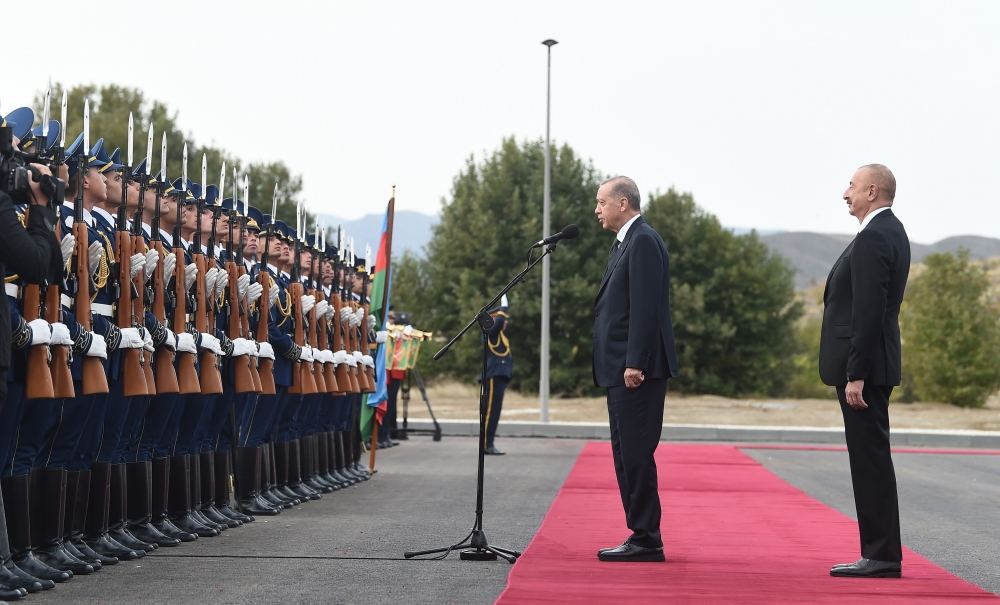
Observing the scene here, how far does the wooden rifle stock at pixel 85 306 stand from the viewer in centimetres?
727

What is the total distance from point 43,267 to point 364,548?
3.01 metres

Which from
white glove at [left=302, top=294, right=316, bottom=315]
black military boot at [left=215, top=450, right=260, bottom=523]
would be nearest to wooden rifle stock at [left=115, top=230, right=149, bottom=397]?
black military boot at [left=215, top=450, right=260, bottom=523]

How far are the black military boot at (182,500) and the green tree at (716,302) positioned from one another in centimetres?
4236

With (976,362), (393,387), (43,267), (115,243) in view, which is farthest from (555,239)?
(976,362)

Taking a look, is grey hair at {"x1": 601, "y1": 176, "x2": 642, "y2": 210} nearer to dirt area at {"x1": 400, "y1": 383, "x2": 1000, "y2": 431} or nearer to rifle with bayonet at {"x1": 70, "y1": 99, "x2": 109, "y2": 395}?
rifle with bayonet at {"x1": 70, "y1": 99, "x2": 109, "y2": 395}

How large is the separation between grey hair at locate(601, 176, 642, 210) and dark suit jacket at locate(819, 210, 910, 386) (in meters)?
1.32

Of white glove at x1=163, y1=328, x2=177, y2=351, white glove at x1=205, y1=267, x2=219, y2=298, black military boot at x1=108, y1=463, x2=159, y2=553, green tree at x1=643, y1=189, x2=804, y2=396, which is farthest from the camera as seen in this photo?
green tree at x1=643, y1=189, x2=804, y2=396

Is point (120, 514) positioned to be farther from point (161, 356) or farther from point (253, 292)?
point (253, 292)

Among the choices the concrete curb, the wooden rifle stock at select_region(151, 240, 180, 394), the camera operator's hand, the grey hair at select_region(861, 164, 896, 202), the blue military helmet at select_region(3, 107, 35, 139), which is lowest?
the concrete curb

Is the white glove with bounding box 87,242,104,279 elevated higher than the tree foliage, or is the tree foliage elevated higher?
the tree foliage

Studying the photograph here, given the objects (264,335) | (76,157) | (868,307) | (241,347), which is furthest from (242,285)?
(868,307)

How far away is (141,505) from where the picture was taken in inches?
Answer: 334

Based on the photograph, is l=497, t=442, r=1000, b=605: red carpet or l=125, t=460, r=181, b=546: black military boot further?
l=125, t=460, r=181, b=546: black military boot

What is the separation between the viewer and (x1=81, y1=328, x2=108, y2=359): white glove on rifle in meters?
7.26
